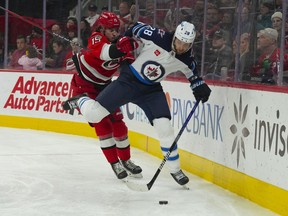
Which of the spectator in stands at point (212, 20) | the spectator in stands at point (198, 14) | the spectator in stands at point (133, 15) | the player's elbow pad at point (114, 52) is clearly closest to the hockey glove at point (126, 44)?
the player's elbow pad at point (114, 52)

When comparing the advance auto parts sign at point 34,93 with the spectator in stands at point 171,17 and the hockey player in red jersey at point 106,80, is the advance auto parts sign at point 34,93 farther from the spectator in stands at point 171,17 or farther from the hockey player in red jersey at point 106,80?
the hockey player in red jersey at point 106,80

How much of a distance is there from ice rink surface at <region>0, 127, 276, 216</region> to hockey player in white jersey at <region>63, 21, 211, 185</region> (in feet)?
1.13

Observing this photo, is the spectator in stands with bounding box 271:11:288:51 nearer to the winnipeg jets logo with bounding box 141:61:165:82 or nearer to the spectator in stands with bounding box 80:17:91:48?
the winnipeg jets logo with bounding box 141:61:165:82

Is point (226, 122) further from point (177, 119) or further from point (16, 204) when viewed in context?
point (16, 204)

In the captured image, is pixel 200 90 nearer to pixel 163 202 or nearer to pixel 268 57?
pixel 268 57

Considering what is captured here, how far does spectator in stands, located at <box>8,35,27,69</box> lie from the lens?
906 cm

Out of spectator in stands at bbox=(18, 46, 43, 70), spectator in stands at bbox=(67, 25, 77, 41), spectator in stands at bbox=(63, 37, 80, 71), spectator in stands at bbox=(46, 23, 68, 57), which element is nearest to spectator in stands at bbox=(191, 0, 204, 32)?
spectator in stands at bbox=(63, 37, 80, 71)

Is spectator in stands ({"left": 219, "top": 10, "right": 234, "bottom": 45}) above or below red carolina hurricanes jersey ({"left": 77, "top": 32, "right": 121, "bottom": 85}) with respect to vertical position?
above

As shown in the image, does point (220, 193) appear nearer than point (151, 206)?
No

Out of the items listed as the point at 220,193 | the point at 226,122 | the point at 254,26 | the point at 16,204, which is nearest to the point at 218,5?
the point at 254,26

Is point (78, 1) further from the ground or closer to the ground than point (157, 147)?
further from the ground

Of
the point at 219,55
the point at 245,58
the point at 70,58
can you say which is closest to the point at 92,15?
the point at 70,58

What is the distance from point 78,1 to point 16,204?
15.3 ft

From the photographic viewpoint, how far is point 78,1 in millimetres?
8602
